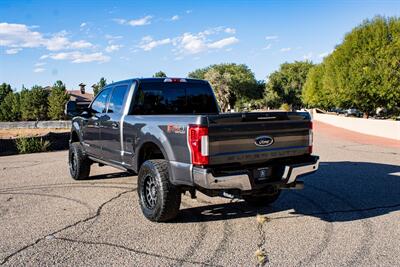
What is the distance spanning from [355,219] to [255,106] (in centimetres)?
9331

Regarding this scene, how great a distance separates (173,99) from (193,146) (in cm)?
217

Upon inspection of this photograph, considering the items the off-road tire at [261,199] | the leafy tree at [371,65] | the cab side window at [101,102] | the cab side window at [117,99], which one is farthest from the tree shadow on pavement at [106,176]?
the leafy tree at [371,65]

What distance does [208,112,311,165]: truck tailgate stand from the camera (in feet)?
15.3

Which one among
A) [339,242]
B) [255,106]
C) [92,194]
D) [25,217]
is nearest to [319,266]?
[339,242]

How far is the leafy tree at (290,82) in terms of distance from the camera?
340ft

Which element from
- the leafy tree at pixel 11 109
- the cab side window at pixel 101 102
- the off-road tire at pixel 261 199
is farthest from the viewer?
the leafy tree at pixel 11 109

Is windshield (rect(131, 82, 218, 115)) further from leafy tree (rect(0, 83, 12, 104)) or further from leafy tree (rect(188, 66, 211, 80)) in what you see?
leafy tree (rect(188, 66, 211, 80))

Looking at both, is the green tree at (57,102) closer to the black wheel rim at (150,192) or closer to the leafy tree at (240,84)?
the leafy tree at (240,84)

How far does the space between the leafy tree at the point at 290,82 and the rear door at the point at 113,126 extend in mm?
95024

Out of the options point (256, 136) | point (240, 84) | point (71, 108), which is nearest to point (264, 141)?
point (256, 136)

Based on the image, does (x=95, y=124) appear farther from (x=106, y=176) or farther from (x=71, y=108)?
(x=106, y=176)

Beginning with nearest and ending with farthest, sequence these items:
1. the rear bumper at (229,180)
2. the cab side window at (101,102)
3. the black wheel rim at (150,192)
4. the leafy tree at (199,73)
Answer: the rear bumper at (229,180) < the black wheel rim at (150,192) < the cab side window at (101,102) < the leafy tree at (199,73)

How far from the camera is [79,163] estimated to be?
8492 mm

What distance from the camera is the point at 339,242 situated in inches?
181
